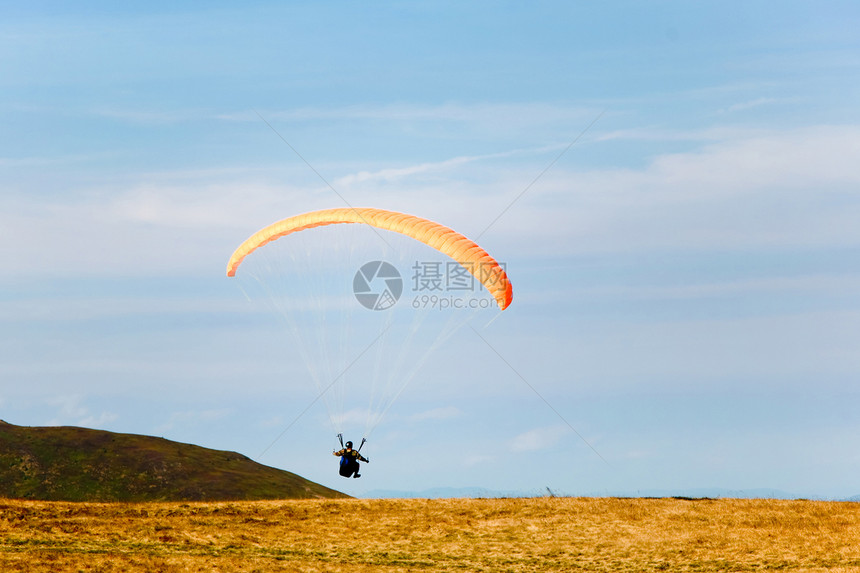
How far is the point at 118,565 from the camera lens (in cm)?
3183

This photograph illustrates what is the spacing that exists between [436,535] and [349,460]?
5036 millimetres

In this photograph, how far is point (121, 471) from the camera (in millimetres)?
99000

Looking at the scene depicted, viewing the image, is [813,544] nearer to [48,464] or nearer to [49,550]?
[49,550]

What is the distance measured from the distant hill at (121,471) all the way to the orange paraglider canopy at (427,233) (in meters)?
60.8

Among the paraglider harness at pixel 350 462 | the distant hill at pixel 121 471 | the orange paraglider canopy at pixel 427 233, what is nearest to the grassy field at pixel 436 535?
the paraglider harness at pixel 350 462

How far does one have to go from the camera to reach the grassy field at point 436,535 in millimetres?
33688

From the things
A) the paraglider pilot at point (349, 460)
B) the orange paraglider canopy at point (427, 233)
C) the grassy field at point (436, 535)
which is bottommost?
the grassy field at point (436, 535)

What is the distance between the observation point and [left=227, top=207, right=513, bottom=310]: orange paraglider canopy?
118 feet

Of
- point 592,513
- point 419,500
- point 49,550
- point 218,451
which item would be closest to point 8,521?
point 49,550

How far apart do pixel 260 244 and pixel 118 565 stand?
15909 millimetres

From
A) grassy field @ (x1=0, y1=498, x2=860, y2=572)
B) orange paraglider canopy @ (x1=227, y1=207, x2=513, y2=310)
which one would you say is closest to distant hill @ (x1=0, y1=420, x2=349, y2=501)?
grassy field @ (x1=0, y1=498, x2=860, y2=572)

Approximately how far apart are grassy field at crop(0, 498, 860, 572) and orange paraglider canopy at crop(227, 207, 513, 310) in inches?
417

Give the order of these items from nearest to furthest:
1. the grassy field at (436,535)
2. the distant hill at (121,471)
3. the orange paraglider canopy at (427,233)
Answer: the grassy field at (436,535)
the orange paraglider canopy at (427,233)
the distant hill at (121,471)

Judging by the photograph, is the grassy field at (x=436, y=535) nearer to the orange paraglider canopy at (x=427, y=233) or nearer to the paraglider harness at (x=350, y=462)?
the paraglider harness at (x=350, y=462)
